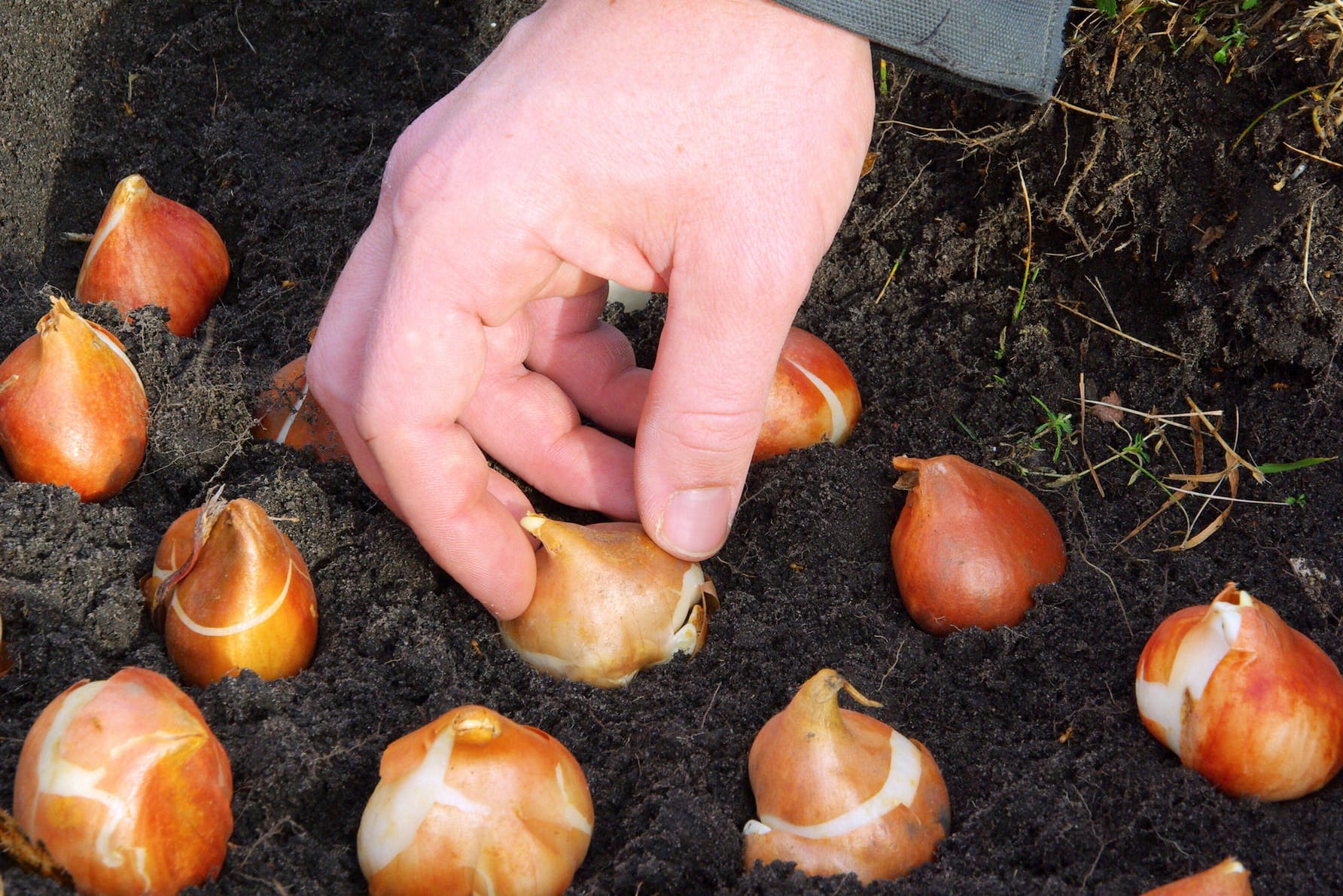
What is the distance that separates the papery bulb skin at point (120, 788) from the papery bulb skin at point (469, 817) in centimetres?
17

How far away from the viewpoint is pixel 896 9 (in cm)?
118

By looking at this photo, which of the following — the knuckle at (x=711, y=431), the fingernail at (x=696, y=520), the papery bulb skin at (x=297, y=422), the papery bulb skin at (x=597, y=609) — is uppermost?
the knuckle at (x=711, y=431)

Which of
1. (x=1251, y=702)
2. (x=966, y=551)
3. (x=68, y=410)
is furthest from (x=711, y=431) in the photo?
(x=68, y=410)

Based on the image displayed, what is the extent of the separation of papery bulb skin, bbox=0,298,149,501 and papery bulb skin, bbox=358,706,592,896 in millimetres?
674

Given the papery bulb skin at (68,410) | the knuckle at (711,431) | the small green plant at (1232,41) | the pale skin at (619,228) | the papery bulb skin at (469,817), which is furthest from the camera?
the small green plant at (1232,41)

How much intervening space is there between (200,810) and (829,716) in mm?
605

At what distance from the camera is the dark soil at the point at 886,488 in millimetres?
1107

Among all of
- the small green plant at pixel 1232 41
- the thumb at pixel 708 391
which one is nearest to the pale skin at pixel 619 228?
the thumb at pixel 708 391

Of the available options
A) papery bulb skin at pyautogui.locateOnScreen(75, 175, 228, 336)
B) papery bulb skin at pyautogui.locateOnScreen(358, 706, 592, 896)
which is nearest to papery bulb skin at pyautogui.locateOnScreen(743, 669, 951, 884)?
papery bulb skin at pyautogui.locateOnScreen(358, 706, 592, 896)

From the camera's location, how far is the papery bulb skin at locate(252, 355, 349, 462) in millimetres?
1621

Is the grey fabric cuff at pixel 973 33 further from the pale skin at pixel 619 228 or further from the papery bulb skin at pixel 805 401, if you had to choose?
the papery bulb skin at pixel 805 401

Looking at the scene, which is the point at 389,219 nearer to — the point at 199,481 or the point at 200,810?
the point at 199,481

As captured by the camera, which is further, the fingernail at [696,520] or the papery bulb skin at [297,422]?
the papery bulb skin at [297,422]

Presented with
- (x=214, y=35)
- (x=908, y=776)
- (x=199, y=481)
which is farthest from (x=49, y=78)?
(x=908, y=776)
